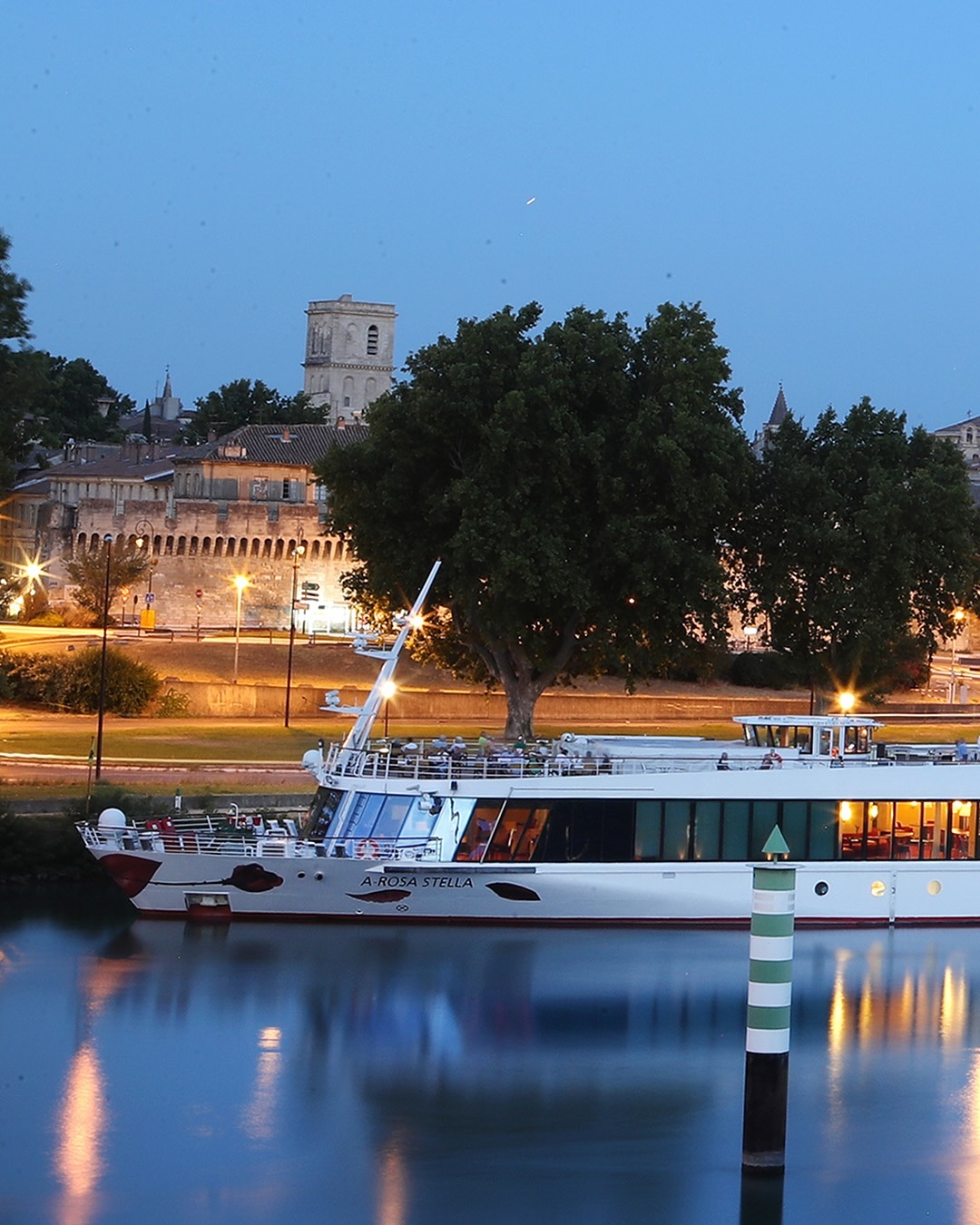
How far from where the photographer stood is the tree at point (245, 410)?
12800 cm

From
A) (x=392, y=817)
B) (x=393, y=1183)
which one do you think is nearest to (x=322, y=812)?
(x=392, y=817)

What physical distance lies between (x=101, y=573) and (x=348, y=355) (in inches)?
2397

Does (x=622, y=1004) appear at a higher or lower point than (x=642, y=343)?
lower

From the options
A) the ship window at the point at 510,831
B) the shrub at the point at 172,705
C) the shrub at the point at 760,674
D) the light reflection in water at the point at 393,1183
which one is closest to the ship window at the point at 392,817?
the ship window at the point at 510,831

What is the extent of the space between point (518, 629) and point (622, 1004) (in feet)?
63.7

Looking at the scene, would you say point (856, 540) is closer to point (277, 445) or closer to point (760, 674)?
point (760, 674)

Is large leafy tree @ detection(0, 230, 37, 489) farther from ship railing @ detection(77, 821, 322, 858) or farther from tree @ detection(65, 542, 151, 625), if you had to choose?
tree @ detection(65, 542, 151, 625)

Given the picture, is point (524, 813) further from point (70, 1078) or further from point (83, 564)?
point (83, 564)

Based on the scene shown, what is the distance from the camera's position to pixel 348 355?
470 feet

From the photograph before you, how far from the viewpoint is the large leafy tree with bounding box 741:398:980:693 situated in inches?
1941

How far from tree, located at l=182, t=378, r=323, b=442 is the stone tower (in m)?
8.39

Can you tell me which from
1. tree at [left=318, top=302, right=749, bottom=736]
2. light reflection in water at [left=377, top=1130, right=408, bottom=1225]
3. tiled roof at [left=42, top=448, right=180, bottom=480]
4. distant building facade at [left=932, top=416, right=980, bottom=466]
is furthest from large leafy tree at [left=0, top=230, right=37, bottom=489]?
distant building facade at [left=932, top=416, right=980, bottom=466]

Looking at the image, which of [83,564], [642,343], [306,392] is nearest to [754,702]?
[642,343]

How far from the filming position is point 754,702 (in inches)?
2616
